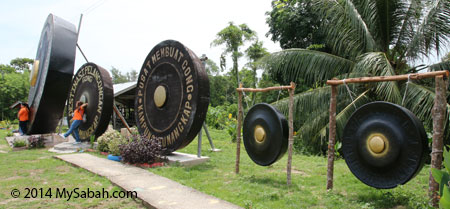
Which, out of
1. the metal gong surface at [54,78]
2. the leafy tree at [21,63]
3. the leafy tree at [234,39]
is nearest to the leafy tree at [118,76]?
the leafy tree at [21,63]

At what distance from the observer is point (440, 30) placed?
8.98 m

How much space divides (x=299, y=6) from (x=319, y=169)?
14809 millimetres

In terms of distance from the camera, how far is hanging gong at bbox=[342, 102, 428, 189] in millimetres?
3854

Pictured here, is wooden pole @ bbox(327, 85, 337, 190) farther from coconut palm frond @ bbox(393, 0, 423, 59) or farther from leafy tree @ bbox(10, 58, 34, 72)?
leafy tree @ bbox(10, 58, 34, 72)

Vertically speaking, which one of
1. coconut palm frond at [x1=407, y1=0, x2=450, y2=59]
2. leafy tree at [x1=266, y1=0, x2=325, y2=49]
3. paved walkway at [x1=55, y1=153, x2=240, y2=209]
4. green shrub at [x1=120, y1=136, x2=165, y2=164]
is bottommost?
paved walkway at [x1=55, y1=153, x2=240, y2=209]

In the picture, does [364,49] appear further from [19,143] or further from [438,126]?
[19,143]

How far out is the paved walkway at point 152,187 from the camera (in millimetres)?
4184

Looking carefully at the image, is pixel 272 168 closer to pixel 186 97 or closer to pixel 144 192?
pixel 186 97

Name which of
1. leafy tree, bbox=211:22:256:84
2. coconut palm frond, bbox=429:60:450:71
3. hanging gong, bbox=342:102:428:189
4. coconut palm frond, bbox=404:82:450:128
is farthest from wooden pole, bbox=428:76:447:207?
leafy tree, bbox=211:22:256:84

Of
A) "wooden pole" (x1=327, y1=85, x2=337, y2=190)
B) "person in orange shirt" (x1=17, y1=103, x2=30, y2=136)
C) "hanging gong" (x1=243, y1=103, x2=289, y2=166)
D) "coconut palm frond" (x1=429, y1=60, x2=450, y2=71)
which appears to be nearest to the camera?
"wooden pole" (x1=327, y1=85, x2=337, y2=190)

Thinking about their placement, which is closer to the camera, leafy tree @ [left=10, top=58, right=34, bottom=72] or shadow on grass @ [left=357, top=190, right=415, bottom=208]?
shadow on grass @ [left=357, top=190, right=415, bottom=208]

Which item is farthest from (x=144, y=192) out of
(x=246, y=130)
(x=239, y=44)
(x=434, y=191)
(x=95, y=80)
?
(x=239, y=44)

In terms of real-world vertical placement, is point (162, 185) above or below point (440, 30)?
below

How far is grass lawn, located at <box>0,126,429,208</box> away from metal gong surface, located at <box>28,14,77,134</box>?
3291mm
